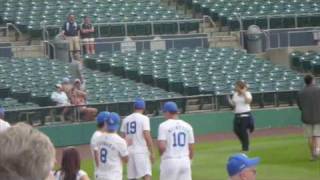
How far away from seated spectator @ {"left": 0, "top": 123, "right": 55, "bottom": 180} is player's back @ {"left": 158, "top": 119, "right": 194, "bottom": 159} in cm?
940

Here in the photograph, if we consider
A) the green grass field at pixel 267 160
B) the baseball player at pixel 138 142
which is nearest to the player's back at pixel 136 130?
the baseball player at pixel 138 142

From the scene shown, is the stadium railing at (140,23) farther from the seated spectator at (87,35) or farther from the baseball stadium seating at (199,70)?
the baseball stadium seating at (199,70)

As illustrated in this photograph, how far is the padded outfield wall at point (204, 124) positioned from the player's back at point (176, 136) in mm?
9803

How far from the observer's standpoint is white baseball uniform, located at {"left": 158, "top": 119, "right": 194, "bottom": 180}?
42.4 feet

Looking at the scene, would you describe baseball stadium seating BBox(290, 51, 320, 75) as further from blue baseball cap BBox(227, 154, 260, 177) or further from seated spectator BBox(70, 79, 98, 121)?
blue baseball cap BBox(227, 154, 260, 177)

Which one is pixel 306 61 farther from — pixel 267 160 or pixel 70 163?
pixel 70 163

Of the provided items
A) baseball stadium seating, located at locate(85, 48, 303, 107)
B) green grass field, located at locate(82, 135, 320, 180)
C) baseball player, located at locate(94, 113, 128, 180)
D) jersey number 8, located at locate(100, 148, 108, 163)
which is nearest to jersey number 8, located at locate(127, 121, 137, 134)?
baseball player, located at locate(94, 113, 128, 180)

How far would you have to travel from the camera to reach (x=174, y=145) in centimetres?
1301

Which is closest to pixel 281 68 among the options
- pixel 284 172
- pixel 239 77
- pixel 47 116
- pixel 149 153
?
pixel 239 77

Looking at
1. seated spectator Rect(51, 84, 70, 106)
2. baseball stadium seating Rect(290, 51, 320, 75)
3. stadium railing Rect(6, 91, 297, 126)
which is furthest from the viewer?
baseball stadium seating Rect(290, 51, 320, 75)

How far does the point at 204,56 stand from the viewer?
29922mm

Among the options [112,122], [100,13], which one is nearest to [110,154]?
[112,122]

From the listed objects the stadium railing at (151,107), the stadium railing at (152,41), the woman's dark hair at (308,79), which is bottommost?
the stadium railing at (151,107)

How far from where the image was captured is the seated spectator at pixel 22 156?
3.38 m
